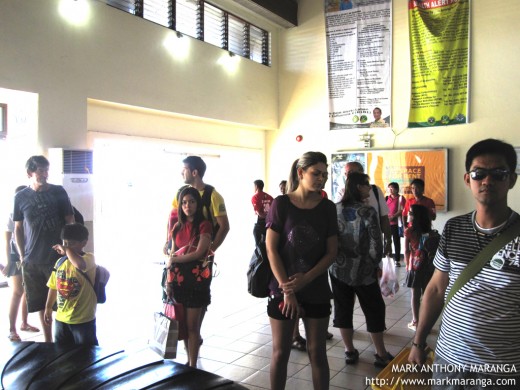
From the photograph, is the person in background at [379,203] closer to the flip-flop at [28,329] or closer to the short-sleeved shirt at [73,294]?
the short-sleeved shirt at [73,294]

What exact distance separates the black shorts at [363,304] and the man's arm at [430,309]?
1750mm

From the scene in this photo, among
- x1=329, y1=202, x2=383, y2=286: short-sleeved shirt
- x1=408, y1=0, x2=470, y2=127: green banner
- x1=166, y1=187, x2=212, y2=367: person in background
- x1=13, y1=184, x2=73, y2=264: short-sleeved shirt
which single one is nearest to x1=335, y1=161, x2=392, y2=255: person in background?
x1=329, y1=202, x2=383, y2=286: short-sleeved shirt

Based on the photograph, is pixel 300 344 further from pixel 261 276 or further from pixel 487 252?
pixel 487 252

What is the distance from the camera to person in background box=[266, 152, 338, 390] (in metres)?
2.63

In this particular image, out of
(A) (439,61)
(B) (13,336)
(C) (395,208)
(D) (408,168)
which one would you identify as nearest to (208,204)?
(B) (13,336)

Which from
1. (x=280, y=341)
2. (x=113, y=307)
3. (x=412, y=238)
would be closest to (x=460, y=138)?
(x=412, y=238)


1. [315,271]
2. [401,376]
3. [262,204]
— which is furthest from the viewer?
[262,204]

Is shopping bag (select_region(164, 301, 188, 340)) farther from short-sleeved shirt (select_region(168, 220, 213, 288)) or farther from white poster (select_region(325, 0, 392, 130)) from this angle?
white poster (select_region(325, 0, 392, 130))

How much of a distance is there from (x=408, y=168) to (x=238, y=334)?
5738 millimetres

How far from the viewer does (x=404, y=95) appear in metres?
9.17

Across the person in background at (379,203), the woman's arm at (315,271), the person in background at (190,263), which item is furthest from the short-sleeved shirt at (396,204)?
the woman's arm at (315,271)

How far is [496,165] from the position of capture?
1.68 m

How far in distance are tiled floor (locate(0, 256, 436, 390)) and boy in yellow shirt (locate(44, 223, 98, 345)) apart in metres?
0.41

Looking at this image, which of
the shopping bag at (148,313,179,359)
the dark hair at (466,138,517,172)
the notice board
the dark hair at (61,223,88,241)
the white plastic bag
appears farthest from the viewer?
the notice board
